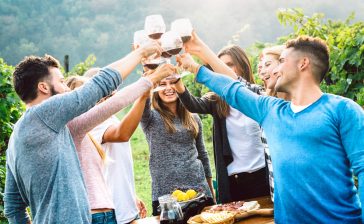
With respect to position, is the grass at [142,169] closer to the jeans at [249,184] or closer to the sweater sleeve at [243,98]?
the jeans at [249,184]

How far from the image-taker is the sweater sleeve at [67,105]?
1718 mm

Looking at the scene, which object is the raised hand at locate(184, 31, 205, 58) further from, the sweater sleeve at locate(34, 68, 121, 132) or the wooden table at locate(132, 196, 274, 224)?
the wooden table at locate(132, 196, 274, 224)

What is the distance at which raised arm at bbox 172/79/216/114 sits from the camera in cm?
297

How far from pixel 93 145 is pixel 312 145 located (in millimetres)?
1220

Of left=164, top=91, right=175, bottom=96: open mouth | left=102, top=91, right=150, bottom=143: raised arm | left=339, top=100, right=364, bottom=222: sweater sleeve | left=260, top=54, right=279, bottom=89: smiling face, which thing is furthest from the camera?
left=164, top=91, right=175, bottom=96: open mouth

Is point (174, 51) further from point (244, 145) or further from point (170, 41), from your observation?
point (244, 145)

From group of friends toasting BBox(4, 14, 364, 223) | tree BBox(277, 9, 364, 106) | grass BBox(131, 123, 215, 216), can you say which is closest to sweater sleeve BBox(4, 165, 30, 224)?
group of friends toasting BBox(4, 14, 364, 223)

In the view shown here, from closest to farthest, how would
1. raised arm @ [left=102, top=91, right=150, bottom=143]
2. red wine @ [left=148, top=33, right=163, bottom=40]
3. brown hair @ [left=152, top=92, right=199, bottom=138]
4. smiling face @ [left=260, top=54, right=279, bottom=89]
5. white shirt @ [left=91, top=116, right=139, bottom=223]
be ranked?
1. red wine @ [left=148, top=33, right=163, bottom=40]
2. raised arm @ [left=102, top=91, right=150, bottom=143]
3. white shirt @ [left=91, top=116, right=139, bottom=223]
4. smiling face @ [left=260, top=54, right=279, bottom=89]
5. brown hair @ [left=152, top=92, right=199, bottom=138]

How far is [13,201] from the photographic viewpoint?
2.07m

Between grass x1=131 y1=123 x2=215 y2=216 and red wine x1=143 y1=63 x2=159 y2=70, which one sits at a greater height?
red wine x1=143 y1=63 x2=159 y2=70

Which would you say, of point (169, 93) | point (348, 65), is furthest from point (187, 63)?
point (348, 65)

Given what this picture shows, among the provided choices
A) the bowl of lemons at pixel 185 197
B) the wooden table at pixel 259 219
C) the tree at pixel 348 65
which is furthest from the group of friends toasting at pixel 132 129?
the tree at pixel 348 65

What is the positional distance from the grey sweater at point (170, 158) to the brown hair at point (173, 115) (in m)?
0.03

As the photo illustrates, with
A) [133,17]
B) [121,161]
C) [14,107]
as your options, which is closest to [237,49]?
[121,161]
